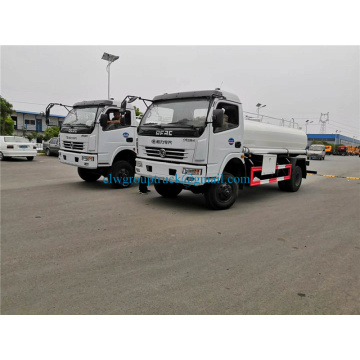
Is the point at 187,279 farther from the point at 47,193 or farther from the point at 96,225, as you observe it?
the point at 47,193

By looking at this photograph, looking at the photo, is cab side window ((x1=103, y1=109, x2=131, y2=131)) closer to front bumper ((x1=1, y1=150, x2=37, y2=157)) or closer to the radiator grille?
the radiator grille

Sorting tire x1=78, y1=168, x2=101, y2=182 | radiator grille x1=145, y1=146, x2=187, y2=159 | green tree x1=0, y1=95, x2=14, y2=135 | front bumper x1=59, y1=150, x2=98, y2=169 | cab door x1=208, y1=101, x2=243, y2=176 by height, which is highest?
green tree x1=0, y1=95, x2=14, y2=135

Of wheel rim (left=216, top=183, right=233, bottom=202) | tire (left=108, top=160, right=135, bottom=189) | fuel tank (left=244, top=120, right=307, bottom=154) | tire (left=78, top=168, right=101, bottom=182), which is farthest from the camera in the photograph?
tire (left=78, top=168, right=101, bottom=182)

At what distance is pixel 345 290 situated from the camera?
319 cm

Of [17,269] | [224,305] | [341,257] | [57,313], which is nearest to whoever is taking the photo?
[57,313]

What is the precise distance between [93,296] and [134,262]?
886 millimetres

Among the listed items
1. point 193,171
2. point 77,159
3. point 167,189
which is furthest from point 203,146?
point 77,159

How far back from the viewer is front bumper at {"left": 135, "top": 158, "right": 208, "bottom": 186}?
6.08 m

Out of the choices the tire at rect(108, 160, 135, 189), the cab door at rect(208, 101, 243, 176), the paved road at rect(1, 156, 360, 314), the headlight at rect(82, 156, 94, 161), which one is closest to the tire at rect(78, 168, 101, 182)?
the tire at rect(108, 160, 135, 189)

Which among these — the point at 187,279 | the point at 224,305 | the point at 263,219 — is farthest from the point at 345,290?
the point at 263,219

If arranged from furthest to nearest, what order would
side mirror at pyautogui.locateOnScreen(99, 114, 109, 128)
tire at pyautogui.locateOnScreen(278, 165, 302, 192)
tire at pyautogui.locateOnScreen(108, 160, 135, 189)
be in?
tire at pyautogui.locateOnScreen(278, 165, 302, 192), tire at pyautogui.locateOnScreen(108, 160, 135, 189), side mirror at pyautogui.locateOnScreen(99, 114, 109, 128)

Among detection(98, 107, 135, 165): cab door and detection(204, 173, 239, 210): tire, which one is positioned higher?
detection(98, 107, 135, 165): cab door

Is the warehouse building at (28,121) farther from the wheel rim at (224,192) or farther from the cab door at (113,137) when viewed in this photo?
the wheel rim at (224,192)

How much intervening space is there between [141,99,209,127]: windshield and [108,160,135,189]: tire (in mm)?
2393
